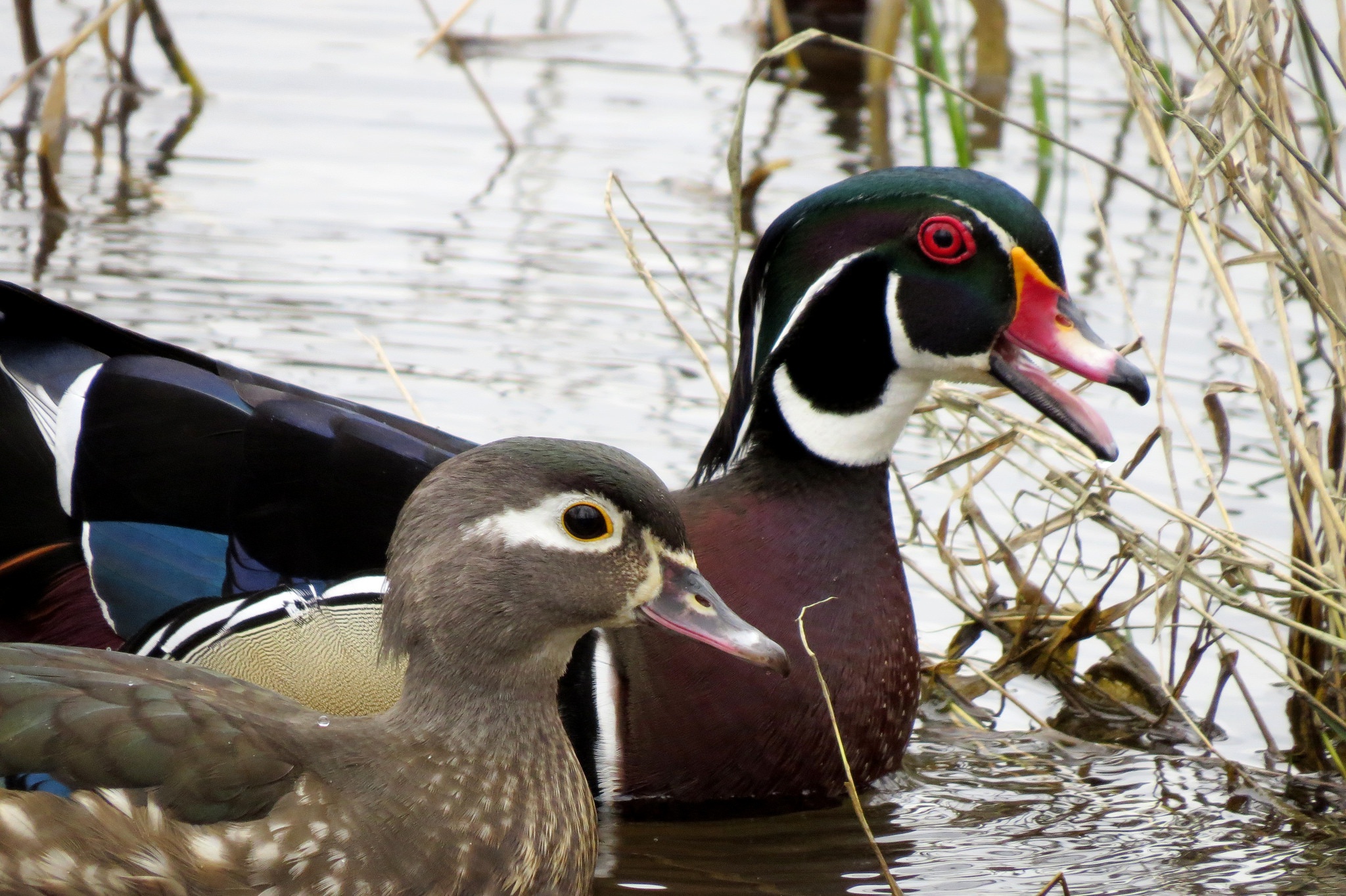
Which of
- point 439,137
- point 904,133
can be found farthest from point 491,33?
point 904,133

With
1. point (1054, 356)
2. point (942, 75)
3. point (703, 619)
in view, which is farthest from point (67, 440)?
point (942, 75)

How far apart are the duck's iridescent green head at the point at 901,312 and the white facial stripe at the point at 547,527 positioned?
96cm

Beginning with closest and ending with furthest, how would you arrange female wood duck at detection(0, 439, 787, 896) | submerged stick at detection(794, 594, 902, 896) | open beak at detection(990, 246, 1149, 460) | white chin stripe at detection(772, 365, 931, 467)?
female wood duck at detection(0, 439, 787, 896) → submerged stick at detection(794, 594, 902, 896) → open beak at detection(990, 246, 1149, 460) → white chin stripe at detection(772, 365, 931, 467)

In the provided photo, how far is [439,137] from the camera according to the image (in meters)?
8.32

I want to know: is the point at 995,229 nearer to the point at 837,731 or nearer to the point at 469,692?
the point at 837,731

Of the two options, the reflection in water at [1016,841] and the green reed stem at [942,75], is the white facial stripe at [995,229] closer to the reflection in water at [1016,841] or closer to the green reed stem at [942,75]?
the reflection in water at [1016,841]

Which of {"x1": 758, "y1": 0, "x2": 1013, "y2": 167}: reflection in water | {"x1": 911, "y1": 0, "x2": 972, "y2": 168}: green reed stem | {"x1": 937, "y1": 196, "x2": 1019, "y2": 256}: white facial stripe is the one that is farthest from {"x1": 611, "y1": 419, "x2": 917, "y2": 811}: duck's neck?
{"x1": 758, "y1": 0, "x2": 1013, "y2": 167}: reflection in water

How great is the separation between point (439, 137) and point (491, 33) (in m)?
1.51

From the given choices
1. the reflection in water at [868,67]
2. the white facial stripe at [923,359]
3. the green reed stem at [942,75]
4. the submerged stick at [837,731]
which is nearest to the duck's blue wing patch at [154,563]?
the submerged stick at [837,731]

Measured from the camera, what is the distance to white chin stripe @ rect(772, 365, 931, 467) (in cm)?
405

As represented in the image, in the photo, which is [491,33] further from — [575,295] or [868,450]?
[868,450]

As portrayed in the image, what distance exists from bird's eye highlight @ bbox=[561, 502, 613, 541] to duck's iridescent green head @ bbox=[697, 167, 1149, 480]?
958 mm

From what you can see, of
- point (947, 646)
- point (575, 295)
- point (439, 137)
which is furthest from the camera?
point (439, 137)

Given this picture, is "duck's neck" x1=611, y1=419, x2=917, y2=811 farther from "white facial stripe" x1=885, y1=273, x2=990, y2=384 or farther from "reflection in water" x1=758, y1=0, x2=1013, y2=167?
"reflection in water" x1=758, y1=0, x2=1013, y2=167
